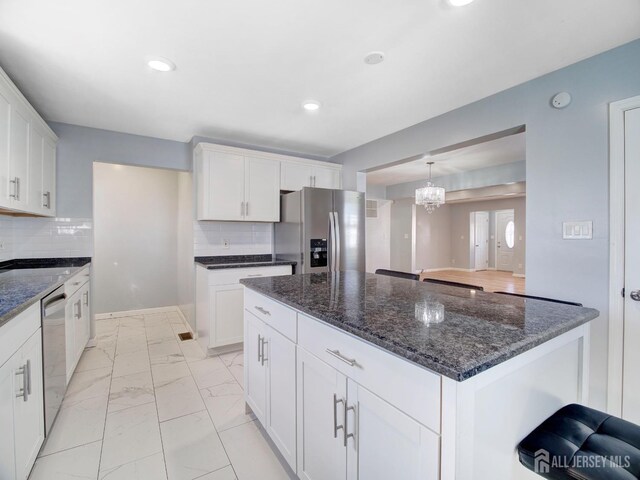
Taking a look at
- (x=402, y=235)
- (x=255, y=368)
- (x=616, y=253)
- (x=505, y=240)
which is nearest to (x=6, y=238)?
(x=255, y=368)

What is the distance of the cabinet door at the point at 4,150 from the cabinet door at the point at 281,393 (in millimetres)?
1935

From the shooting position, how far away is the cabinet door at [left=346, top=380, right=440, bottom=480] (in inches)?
32.1

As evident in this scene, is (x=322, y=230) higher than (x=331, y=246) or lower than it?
higher

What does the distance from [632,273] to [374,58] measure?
2.02m

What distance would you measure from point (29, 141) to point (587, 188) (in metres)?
4.00

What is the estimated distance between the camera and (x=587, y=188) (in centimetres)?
193

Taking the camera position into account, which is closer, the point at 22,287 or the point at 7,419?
the point at 7,419

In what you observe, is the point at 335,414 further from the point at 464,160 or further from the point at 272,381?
the point at 464,160

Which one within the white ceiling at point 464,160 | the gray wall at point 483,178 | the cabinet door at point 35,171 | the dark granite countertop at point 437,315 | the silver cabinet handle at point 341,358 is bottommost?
the silver cabinet handle at point 341,358

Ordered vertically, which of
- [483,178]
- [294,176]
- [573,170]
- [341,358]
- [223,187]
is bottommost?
[341,358]

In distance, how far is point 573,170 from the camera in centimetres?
199

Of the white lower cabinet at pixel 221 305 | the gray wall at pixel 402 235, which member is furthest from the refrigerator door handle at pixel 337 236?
the gray wall at pixel 402 235

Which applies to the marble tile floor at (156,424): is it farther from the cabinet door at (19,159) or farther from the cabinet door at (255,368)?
the cabinet door at (19,159)

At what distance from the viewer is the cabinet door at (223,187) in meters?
3.26
